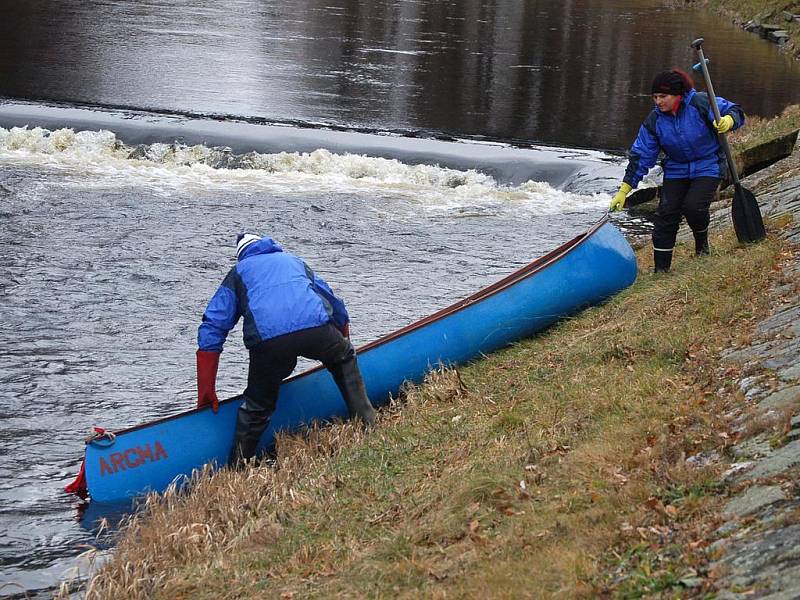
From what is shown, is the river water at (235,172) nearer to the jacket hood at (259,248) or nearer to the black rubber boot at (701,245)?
the jacket hood at (259,248)

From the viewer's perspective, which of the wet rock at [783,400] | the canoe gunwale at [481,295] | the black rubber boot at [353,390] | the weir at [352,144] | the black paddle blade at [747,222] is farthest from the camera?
the weir at [352,144]

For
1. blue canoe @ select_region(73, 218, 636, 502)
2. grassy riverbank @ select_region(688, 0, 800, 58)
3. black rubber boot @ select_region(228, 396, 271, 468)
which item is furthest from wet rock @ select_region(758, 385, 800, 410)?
grassy riverbank @ select_region(688, 0, 800, 58)

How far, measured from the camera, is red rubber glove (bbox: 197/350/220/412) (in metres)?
7.74

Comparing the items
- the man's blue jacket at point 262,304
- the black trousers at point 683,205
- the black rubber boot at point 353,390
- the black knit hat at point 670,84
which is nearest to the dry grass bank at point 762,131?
the black trousers at point 683,205

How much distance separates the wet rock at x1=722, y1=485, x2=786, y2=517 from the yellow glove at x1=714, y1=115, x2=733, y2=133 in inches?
197

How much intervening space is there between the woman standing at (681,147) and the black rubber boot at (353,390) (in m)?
2.90

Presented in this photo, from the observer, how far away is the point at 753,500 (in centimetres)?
498

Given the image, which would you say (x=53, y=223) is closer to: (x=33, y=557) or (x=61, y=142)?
(x=61, y=142)

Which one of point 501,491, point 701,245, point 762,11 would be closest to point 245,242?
point 501,491

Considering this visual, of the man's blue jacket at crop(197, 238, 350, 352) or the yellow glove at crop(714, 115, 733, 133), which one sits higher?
the yellow glove at crop(714, 115, 733, 133)

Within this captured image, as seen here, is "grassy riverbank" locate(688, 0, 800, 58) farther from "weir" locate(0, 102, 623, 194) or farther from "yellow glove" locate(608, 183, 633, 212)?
"yellow glove" locate(608, 183, 633, 212)

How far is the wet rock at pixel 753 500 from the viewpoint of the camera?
16.0 ft

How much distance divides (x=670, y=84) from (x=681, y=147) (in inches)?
24.2

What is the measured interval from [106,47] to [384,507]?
2517 cm
